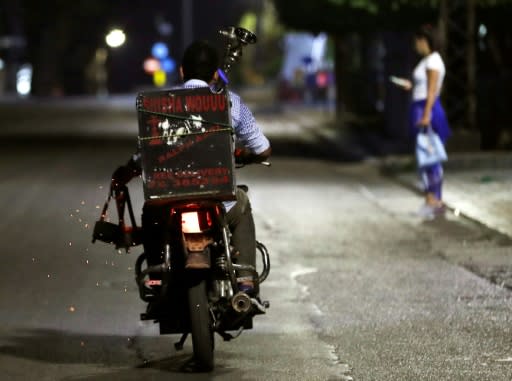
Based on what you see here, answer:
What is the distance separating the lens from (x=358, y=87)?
3928 cm

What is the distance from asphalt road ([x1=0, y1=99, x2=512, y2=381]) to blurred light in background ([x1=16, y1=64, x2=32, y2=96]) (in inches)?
2765

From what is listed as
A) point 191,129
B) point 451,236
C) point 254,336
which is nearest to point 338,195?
point 451,236

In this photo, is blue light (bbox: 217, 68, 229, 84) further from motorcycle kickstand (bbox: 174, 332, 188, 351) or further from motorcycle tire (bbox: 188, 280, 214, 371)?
motorcycle kickstand (bbox: 174, 332, 188, 351)

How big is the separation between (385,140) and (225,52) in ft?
70.9

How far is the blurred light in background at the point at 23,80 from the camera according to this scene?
87750 mm

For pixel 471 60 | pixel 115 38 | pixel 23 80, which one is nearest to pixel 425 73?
pixel 471 60

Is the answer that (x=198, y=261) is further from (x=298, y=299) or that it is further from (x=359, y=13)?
(x=359, y=13)

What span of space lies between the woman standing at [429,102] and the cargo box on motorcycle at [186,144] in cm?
820

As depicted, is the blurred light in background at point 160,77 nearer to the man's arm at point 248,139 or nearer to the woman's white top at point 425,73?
the woman's white top at point 425,73

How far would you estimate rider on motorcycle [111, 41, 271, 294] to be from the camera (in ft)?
24.9

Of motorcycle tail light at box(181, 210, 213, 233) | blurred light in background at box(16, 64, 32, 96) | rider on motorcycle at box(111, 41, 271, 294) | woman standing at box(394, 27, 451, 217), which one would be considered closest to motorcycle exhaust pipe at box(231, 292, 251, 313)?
rider on motorcycle at box(111, 41, 271, 294)

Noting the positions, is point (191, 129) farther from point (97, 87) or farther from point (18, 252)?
point (97, 87)

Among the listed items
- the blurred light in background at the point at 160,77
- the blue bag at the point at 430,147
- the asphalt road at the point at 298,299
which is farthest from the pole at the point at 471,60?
the blurred light in background at the point at 160,77

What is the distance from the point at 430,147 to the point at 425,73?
0.81m
